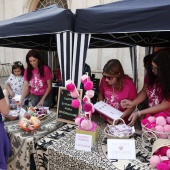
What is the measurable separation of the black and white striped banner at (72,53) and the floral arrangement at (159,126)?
3.18 ft

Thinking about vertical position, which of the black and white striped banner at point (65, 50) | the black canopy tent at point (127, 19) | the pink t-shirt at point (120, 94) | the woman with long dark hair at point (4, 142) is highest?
the black canopy tent at point (127, 19)

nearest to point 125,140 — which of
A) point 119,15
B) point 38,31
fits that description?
point 119,15

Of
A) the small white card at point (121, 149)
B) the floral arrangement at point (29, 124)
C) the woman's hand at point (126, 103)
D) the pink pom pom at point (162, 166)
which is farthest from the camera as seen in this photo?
the woman's hand at point (126, 103)

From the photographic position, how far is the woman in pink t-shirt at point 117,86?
78.1 inches

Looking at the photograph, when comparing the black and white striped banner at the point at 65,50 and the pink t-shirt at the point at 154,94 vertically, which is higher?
the black and white striped banner at the point at 65,50

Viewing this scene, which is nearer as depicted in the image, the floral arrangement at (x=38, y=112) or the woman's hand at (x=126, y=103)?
the woman's hand at (x=126, y=103)

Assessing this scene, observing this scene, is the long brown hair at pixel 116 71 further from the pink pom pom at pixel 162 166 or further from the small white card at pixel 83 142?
the pink pom pom at pixel 162 166

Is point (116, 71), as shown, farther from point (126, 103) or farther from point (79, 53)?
point (79, 53)

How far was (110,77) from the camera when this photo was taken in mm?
2000

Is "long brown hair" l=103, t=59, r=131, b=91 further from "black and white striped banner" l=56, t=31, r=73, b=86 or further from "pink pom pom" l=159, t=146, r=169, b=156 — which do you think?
"pink pom pom" l=159, t=146, r=169, b=156

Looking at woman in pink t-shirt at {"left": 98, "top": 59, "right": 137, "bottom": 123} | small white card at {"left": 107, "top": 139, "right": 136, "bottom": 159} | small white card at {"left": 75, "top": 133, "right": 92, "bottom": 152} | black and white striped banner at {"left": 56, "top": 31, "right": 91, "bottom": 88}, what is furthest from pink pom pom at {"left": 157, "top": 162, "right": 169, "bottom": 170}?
black and white striped banner at {"left": 56, "top": 31, "right": 91, "bottom": 88}

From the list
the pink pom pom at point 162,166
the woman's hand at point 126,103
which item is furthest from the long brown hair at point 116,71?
the pink pom pom at point 162,166

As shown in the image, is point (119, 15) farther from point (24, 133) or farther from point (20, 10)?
point (20, 10)

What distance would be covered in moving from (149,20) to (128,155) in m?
1.12
